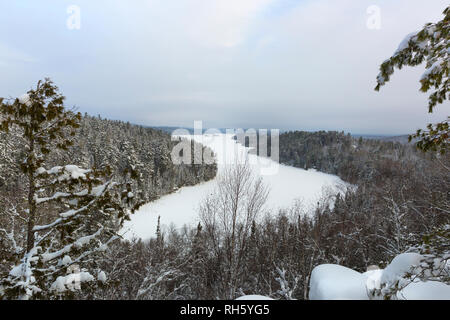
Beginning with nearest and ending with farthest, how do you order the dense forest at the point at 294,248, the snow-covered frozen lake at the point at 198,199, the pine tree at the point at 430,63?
the pine tree at the point at 430,63
the dense forest at the point at 294,248
the snow-covered frozen lake at the point at 198,199

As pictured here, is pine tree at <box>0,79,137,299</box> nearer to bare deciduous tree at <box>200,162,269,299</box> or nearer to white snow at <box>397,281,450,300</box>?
white snow at <box>397,281,450,300</box>

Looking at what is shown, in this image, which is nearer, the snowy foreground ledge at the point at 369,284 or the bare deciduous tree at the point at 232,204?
the snowy foreground ledge at the point at 369,284

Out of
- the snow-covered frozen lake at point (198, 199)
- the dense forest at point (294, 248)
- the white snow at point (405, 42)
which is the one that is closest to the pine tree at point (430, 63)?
the white snow at point (405, 42)

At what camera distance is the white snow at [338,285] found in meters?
3.50

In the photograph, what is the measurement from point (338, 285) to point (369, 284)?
0.49m

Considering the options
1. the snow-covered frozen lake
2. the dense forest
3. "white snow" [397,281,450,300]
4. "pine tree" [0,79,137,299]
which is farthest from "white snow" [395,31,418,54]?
the snow-covered frozen lake

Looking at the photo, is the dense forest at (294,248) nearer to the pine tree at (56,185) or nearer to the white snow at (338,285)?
the pine tree at (56,185)

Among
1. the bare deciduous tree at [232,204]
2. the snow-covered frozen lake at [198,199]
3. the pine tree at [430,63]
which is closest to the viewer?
the pine tree at [430,63]

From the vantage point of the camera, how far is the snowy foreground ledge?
298 centimetres

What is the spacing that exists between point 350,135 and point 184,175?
112 m

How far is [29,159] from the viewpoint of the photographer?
3.73 meters

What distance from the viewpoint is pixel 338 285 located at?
3736mm

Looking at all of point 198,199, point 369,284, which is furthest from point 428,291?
point 198,199
